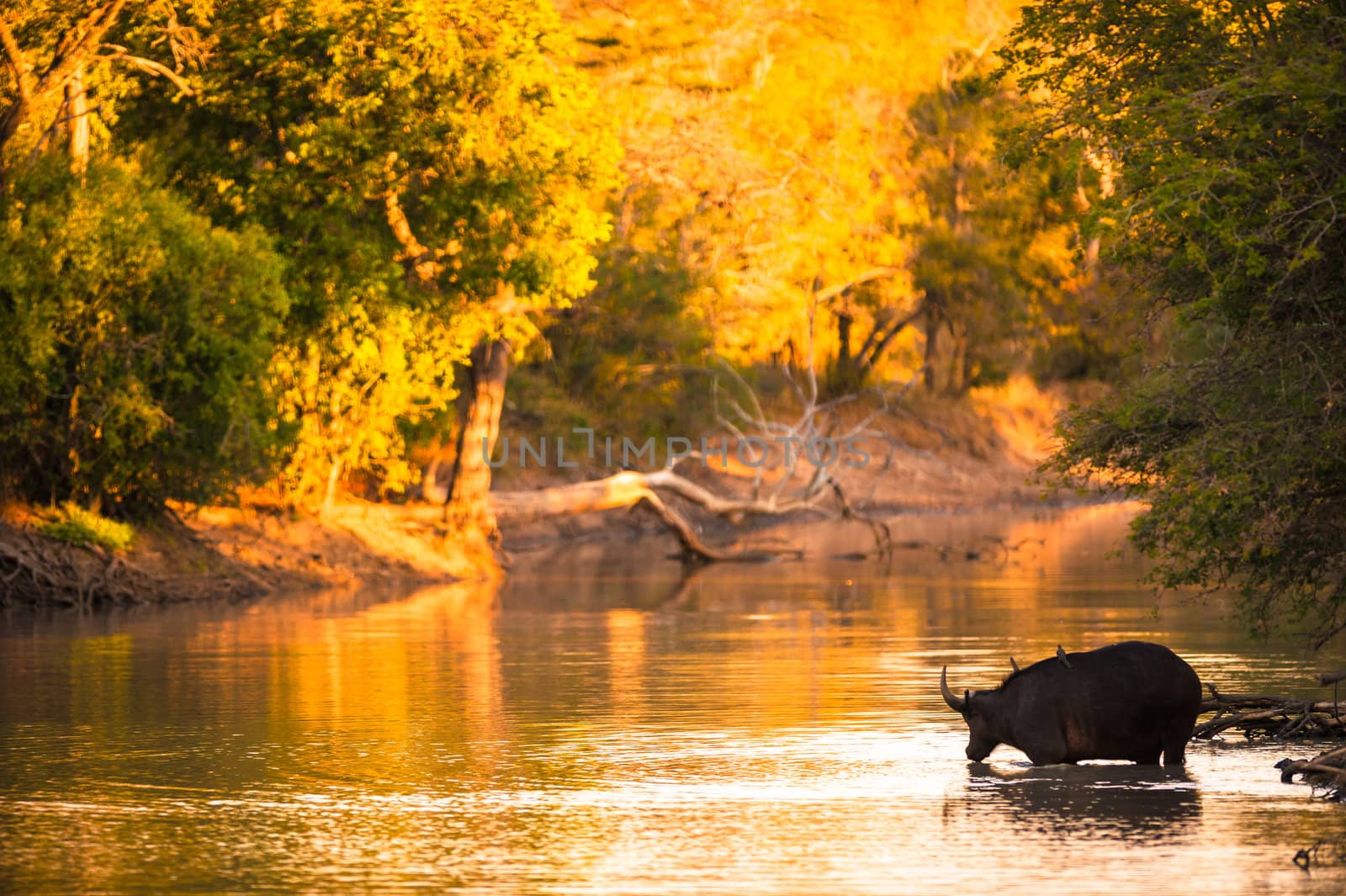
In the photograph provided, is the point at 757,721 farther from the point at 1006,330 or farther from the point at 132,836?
the point at 1006,330

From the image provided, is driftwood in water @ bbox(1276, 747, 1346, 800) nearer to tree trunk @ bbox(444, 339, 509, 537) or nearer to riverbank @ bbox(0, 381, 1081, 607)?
riverbank @ bbox(0, 381, 1081, 607)

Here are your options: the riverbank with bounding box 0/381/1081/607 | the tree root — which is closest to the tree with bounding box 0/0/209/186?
the tree root

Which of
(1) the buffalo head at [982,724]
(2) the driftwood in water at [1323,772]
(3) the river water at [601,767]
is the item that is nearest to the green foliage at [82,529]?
(3) the river water at [601,767]

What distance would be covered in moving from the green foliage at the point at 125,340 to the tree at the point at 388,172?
6.21 feet

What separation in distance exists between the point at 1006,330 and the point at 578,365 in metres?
25.6

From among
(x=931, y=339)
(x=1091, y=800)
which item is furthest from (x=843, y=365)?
(x=1091, y=800)

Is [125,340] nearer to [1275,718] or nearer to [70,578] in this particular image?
[70,578]

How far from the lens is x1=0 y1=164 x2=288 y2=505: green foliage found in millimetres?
34531

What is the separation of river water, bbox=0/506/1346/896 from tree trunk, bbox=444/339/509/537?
11562mm

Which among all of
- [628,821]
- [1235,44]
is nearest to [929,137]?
[1235,44]

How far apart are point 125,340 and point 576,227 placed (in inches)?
317

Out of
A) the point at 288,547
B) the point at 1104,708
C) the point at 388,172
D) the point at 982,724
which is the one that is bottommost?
the point at 982,724

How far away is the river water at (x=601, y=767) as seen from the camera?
41.1 feet

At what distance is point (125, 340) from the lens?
1394 inches
